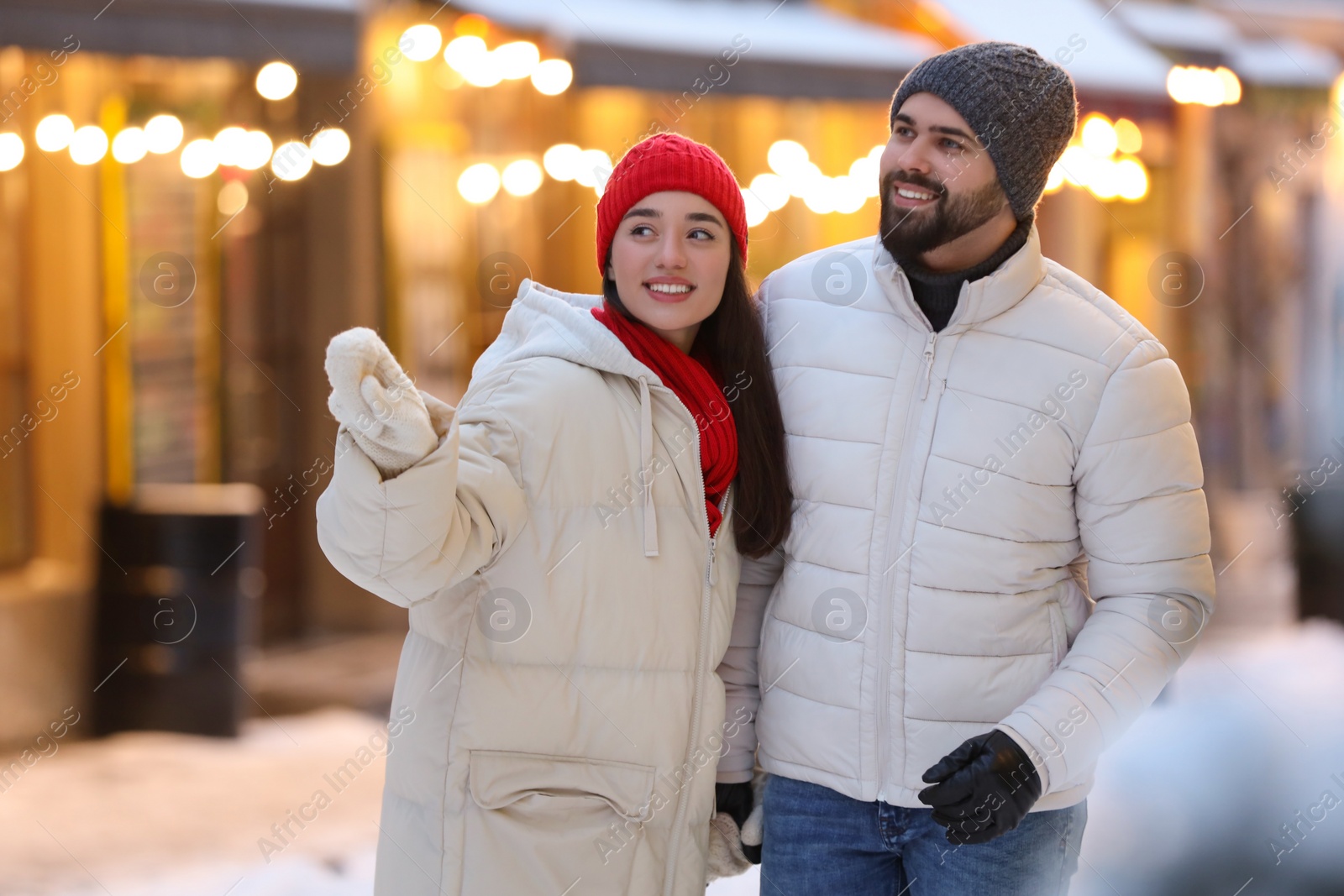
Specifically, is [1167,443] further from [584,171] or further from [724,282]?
[584,171]

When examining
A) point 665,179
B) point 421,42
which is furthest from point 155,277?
point 665,179

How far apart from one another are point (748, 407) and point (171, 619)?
13.0ft

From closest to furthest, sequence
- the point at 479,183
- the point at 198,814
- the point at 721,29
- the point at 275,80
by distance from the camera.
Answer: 1. the point at 198,814
2. the point at 275,80
3. the point at 721,29
4. the point at 479,183

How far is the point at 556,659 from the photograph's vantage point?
197 cm

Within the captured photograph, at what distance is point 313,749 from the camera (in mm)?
5297

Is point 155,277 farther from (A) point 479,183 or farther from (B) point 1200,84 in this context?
(B) point 1200,84

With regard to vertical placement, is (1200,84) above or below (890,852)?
above

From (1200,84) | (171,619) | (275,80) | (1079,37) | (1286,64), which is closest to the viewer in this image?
(171,619)

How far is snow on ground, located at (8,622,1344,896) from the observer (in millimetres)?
3744

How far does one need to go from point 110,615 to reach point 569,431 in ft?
13.6

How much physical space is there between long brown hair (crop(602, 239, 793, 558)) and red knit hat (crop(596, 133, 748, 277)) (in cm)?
6

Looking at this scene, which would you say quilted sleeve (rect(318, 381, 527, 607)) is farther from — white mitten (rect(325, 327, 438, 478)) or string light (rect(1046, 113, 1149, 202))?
string light (rect(1046, 113, 1149, 202))

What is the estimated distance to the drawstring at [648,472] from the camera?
6.55 feet

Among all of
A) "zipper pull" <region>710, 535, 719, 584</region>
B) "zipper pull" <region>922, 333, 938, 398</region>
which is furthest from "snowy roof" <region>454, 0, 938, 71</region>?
"zipper pull" <region>710, 535, 719, 584</region>
